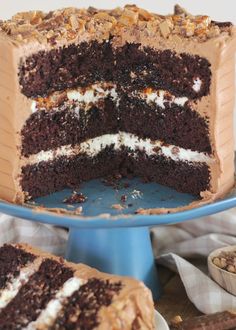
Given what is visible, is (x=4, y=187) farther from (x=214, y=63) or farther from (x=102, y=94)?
(x=214, y=63)

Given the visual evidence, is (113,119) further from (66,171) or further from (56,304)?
(56,304)

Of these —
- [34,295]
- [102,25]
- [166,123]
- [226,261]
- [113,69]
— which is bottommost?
[226,261]

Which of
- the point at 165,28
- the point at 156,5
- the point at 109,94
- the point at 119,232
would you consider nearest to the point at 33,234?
the point at 119,232

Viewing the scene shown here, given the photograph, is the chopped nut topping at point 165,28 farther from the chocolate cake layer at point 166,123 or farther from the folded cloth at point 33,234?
the folded cloth at point 33,234

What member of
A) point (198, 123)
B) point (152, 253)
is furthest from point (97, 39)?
point (152, 253)

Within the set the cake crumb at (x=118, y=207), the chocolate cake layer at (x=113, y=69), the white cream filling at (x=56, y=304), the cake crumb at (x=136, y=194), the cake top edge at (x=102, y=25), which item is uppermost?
the cake top edge at (x=102, y=25)

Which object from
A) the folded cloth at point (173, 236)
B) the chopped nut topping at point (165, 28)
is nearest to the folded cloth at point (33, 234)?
the folded cloth at point (173, 236)
